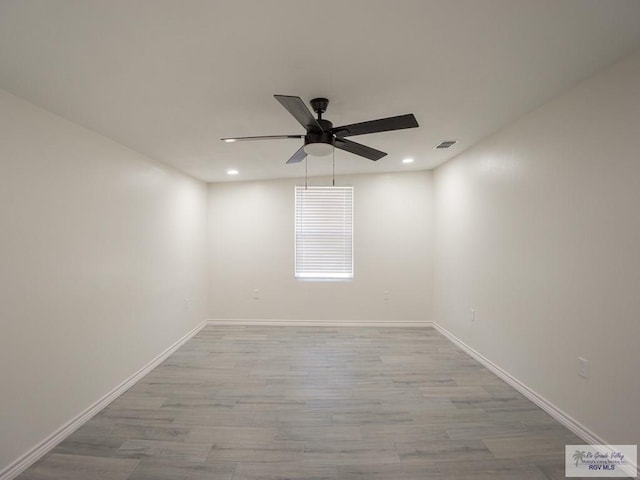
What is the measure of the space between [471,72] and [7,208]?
2991mm

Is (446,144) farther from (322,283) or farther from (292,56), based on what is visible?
(322,283)

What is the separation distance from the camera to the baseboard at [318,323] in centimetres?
432

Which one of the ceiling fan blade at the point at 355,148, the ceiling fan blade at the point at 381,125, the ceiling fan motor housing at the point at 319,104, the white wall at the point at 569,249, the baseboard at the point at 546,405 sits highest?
the ceiling fan motor housing at the point at 319,104

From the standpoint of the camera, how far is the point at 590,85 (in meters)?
1.81

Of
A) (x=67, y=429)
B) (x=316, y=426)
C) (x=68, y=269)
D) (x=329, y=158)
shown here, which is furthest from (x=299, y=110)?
(x=67, y=429)

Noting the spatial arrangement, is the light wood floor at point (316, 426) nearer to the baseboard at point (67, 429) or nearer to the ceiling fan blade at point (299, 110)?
the baseboard at point (67, 429)

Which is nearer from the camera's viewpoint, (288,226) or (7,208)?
(7,208)

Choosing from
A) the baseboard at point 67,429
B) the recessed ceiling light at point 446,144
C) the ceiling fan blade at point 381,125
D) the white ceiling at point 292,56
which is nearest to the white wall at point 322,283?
the recessed ceiling light at point 446,144

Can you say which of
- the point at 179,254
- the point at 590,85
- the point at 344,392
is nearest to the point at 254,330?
the point at 179,254

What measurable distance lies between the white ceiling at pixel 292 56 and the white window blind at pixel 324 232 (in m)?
2.12

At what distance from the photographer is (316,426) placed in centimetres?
206

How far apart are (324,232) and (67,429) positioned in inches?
137

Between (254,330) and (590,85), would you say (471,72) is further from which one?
(254,330)

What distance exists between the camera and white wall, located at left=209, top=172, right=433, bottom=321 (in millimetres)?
4305
